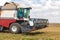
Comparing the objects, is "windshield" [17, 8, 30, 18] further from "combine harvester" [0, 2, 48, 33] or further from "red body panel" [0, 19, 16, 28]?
"red body panel" [0, 19, 16, 28]

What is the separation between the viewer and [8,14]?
2448 cm

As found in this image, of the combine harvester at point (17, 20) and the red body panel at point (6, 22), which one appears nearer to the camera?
the combine harvester at point (17, 20)

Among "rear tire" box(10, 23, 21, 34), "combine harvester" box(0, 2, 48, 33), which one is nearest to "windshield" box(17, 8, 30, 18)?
"combine harvester" box(0, 2, 48, 33)

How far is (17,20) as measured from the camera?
24.6m

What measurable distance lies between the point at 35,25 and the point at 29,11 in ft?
6.97

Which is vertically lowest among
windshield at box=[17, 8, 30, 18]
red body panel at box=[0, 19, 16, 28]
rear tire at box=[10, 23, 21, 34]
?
rear tire at box=[10, 23, 21, 34]

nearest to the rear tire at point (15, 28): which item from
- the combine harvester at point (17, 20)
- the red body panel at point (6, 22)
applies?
the combine harvester at point (17, 20)

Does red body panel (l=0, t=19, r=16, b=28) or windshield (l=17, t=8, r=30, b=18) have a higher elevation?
windshield (l=17, t=8, r=30, b=18)

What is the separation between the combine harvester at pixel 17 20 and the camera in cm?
2381

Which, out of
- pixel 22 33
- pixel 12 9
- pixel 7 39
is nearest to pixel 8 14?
pixel 12 9

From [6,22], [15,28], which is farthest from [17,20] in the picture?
[6,22]

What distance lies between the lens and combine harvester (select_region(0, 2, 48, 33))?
23.8 meters

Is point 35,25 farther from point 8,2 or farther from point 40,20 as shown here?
point 8,2

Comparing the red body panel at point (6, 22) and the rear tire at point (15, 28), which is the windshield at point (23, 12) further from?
the rear tire at point (15, 28)
